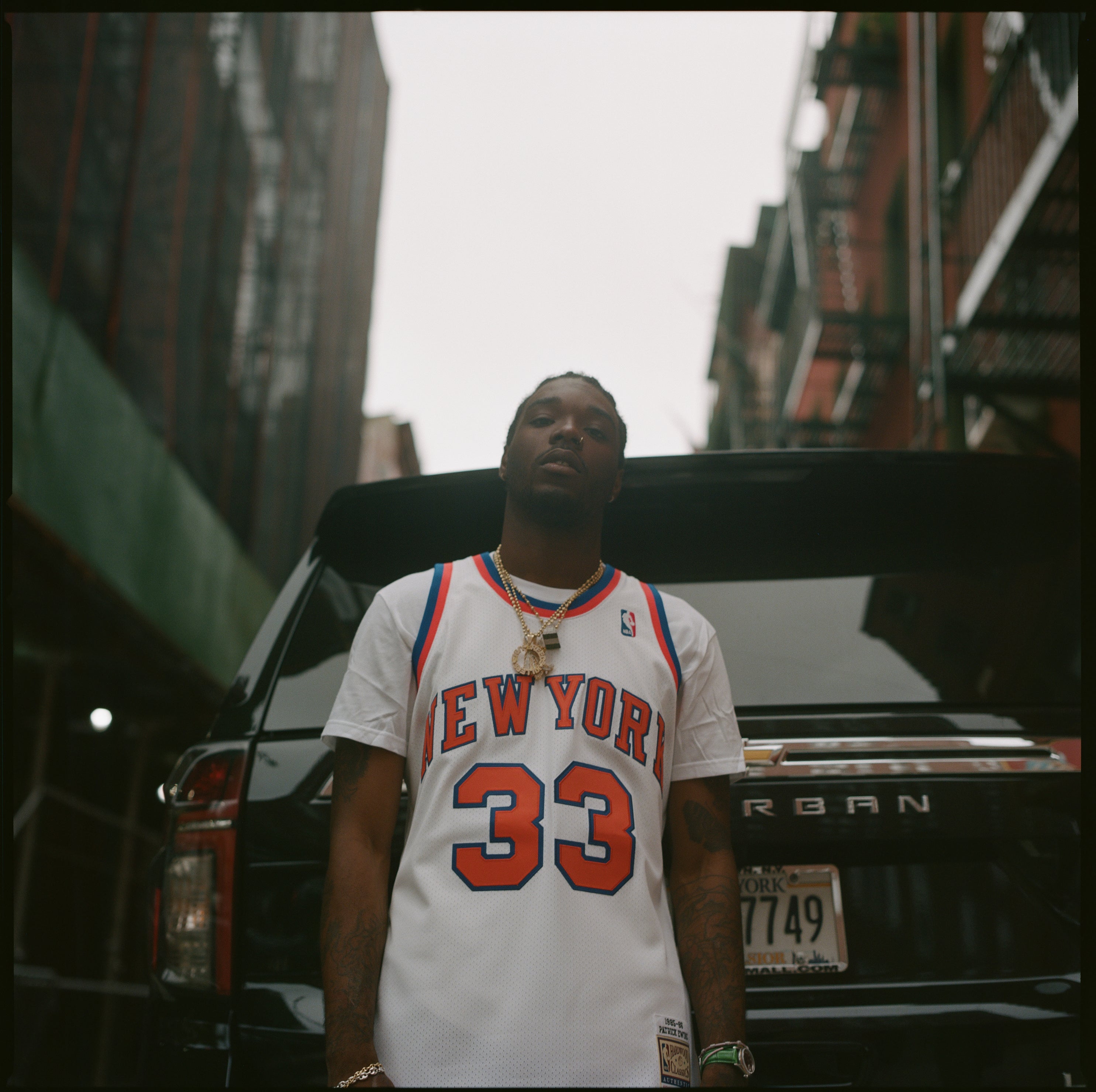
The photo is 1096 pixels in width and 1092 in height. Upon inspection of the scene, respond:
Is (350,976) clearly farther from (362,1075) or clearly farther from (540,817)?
(540,817)

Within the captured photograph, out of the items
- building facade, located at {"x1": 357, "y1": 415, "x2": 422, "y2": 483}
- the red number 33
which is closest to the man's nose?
the red number 33

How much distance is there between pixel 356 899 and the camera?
6.31 ft

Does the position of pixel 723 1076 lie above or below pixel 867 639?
below

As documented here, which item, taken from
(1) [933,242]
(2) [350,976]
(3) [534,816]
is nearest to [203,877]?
(2) [350,976]

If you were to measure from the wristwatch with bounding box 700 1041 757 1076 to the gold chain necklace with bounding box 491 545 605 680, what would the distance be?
711 mm

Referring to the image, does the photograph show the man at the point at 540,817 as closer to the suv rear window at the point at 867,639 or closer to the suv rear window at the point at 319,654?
the suv rear window at the point at 867,639

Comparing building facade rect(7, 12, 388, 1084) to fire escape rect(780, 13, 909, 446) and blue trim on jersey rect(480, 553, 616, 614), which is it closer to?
blue trim on jersey rect(480, 553, 616, 614)

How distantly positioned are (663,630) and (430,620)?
472 mm

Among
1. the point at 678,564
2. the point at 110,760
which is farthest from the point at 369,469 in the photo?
the point at 678,564

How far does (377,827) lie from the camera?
2.01 metres

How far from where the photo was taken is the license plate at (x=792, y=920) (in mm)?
2342

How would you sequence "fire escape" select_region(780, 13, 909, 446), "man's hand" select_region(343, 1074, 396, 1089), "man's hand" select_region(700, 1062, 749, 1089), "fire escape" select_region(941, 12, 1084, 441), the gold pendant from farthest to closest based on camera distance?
"fire escape" select_region(780, 13, 909, 446)
"fire escape" select_region(941, 12, 1084, 441)
the gold pendant
"man's hand" select_region(700, 1062, 749, 1089)
"man's hand" select_region(343, 1074, 396, 1089)

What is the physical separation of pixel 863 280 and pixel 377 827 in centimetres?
1632

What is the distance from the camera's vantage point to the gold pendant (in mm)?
2045
